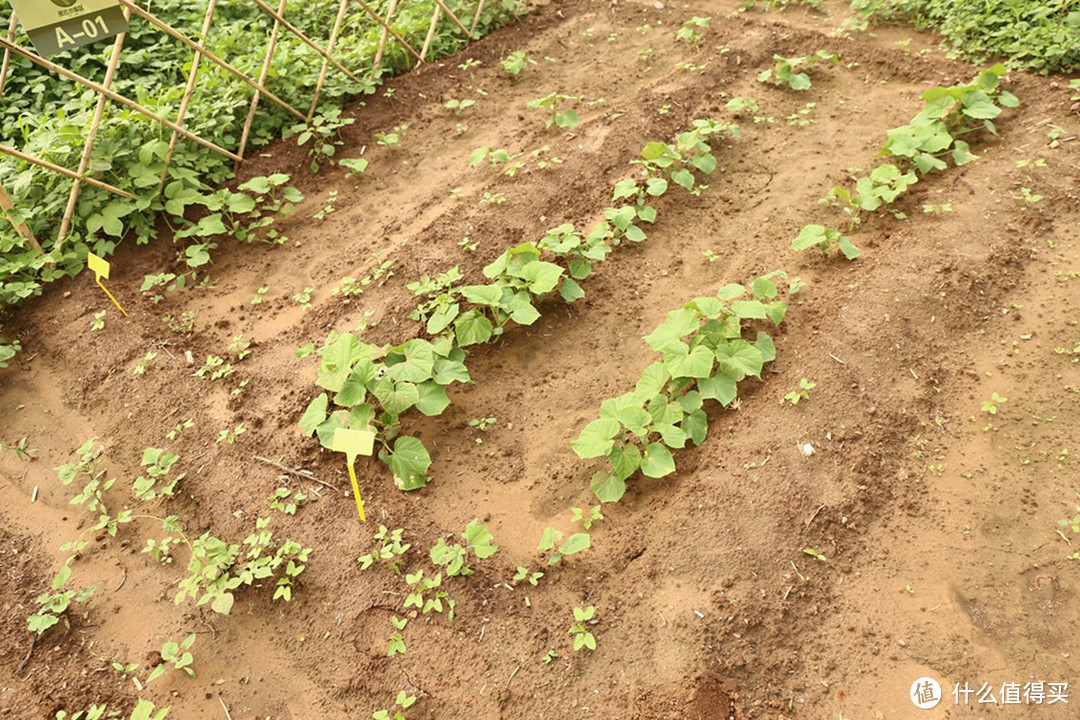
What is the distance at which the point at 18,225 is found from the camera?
153 inches

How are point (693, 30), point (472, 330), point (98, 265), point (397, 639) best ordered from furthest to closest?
point (693, 30) → point (98, 265) → point (472, 330) → point (397, 639)

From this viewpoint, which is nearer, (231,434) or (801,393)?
(801,393)

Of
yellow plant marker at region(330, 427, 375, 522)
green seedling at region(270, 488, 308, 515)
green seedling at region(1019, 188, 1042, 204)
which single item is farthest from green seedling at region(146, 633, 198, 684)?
green seedling at region(1019, 188, 1042, 204)

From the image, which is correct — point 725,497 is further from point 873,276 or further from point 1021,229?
point 1021,229

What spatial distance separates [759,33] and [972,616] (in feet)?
14.5

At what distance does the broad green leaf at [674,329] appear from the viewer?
9.87 ft

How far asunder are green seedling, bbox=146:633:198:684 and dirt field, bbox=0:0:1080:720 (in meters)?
0.05

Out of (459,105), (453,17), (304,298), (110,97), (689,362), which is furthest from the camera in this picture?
(453,17)

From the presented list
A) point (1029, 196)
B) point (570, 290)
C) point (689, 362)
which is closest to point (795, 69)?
point (1029, 196)

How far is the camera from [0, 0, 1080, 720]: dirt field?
7.70 feet

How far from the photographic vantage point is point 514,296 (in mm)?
3389

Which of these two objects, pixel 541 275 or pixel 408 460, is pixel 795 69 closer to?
pixel 541 275

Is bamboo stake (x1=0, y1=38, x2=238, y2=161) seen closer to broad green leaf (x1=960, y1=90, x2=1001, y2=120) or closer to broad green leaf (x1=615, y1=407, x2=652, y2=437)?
broad green leaf (x1=615, y1=407, x2=652, y2=437)

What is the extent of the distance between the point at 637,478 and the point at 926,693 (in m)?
1.19
